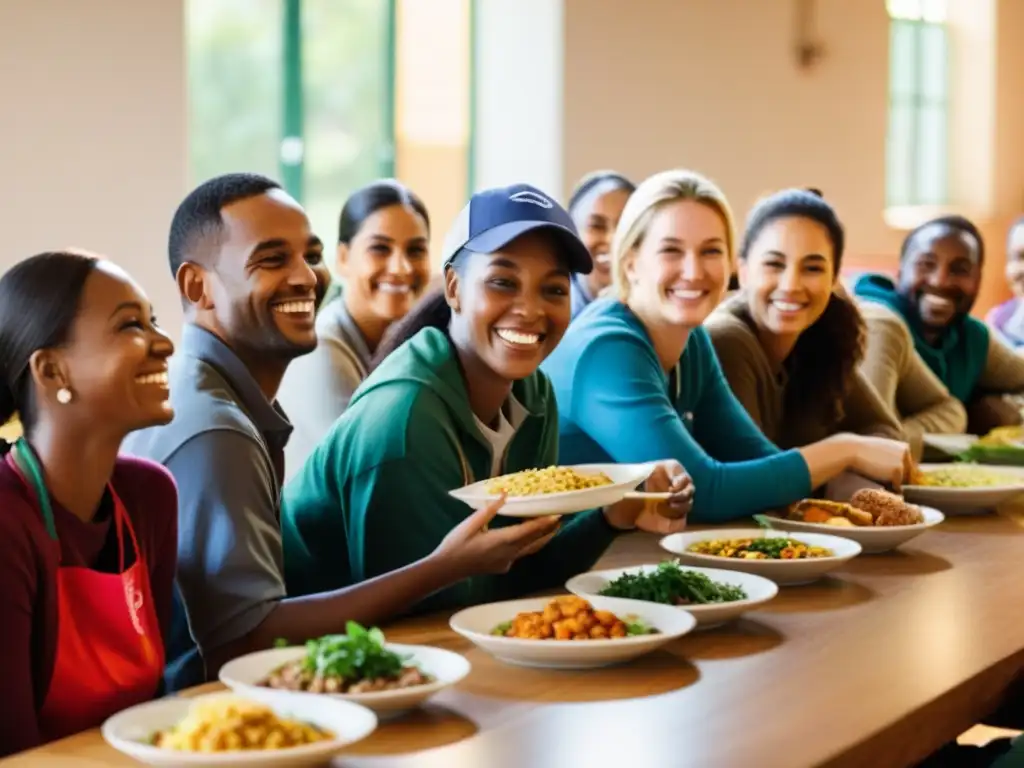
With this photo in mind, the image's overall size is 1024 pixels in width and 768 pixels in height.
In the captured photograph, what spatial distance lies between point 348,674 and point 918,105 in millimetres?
8119

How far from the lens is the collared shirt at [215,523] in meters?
2.01

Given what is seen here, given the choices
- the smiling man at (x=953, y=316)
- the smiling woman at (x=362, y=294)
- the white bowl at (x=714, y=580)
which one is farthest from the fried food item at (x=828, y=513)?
the smiling man at (x=953, y=316)

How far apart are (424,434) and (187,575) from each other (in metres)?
0.45

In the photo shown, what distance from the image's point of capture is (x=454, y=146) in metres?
6.33

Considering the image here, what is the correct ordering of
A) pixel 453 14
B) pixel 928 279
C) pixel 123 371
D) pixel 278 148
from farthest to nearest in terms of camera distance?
1. pixel 453 14
2. pixel 278 148
3. pixel 928 279
4. pixel 123 371

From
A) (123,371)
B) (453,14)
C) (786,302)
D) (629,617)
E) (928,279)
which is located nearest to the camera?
(123,371)

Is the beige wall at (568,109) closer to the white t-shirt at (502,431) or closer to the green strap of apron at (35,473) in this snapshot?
the white t-shirt at (502,431)

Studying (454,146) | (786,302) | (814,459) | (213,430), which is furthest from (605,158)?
(213,430)

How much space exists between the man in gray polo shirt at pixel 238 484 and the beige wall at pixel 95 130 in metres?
2.01

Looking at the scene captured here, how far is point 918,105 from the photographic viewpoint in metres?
9.04

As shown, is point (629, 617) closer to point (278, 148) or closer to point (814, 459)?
point (814, 459)

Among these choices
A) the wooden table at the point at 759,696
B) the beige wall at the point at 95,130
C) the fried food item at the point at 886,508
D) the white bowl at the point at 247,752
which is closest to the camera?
the white bowl at the point at 247,752

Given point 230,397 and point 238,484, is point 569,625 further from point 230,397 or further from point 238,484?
point 230,397

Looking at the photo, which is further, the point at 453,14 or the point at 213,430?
the point at 453,14
